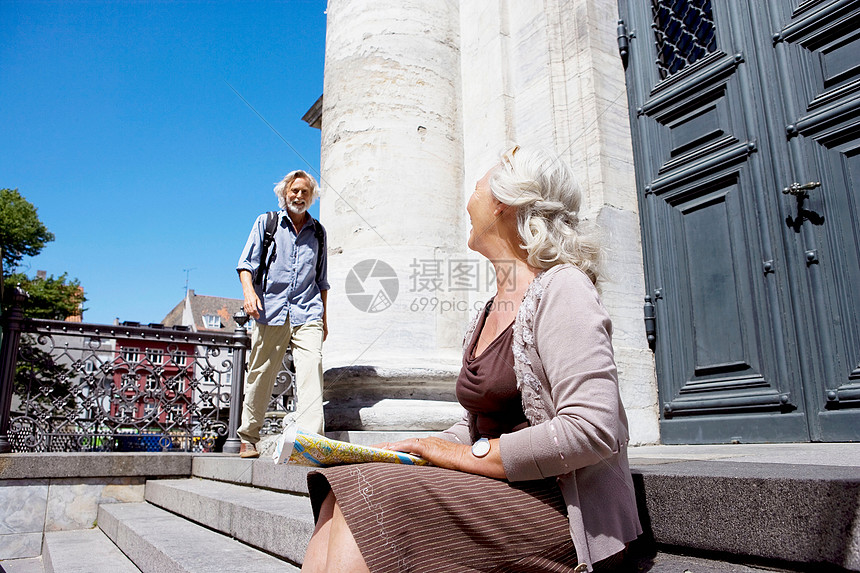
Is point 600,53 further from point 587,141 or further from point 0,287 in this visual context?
point 0,287

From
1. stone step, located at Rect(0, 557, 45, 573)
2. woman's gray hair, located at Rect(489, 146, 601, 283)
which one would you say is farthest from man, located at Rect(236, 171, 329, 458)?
woman's gray hair, located at Rect(489, 146, 601, 283)

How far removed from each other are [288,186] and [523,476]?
393cm

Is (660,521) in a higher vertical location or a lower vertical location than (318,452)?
lower

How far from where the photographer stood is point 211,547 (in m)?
2.99

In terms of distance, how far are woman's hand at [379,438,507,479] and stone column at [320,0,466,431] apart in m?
2.60

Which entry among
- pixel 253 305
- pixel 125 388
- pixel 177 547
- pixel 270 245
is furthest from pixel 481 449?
pixel 125 388

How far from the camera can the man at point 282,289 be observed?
469 cm

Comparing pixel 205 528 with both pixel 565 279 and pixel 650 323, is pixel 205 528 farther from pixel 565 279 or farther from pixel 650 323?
pixel 650 323

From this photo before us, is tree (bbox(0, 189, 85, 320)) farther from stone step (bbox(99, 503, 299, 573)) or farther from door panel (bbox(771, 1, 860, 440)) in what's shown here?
door panel (bbox(771, 1, 860, 440))

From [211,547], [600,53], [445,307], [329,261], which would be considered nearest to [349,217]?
[329,261]

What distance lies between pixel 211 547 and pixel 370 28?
14.4 feet

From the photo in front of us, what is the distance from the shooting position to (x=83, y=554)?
12.9ft

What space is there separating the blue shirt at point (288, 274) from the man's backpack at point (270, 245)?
23 millimetres

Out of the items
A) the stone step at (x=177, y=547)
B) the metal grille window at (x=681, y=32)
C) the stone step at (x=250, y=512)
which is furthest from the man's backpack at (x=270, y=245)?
the metal grille window at (x=681, y=32)
